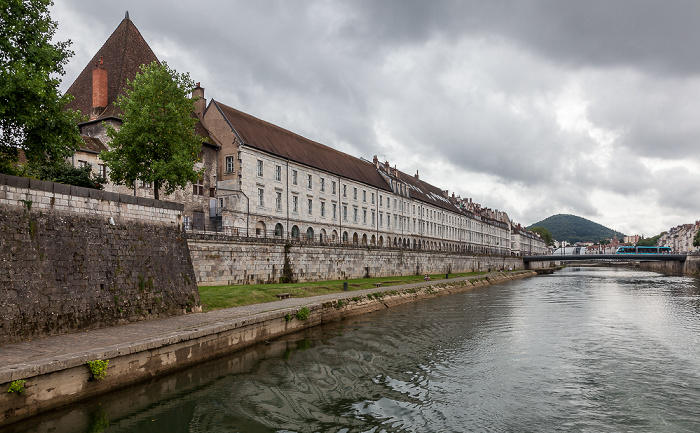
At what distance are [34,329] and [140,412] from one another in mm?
4537

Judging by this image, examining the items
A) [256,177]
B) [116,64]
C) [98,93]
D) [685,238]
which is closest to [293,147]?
[256,177]

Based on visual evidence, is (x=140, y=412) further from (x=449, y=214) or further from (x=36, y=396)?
(x=449, y=214)

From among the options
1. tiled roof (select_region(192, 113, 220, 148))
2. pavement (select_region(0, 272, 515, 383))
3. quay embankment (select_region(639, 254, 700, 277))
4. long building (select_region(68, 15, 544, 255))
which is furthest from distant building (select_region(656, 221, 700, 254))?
pavement (select_region(0, 272, 515, 383))

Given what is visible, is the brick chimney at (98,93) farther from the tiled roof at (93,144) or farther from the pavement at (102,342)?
the pavement at (102,342)

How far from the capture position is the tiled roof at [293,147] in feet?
145

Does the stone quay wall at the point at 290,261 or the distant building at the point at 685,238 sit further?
the distant building at the point at 685,238

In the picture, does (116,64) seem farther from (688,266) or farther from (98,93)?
(688,266)

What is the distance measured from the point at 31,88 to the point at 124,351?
9145mm

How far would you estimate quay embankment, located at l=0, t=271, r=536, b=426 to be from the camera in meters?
9.77

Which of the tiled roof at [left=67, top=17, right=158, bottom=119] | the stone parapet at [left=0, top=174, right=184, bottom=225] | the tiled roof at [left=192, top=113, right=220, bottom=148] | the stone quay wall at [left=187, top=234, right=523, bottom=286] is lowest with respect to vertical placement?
the stone quay wall at [left=187, top=234, right=523, bottom=286]

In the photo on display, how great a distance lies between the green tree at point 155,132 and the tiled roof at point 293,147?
15.7m

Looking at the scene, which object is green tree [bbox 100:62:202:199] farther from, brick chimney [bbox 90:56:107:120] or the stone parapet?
Result: brick chimney [bbox 90:56:107:120]

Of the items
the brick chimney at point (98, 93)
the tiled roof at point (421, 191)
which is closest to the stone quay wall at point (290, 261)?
the brick chimney at point (98, 93)

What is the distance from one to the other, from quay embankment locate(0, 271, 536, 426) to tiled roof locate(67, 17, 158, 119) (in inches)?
948
